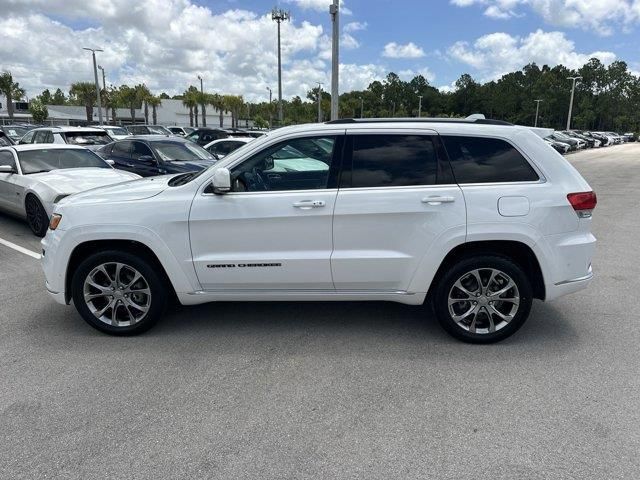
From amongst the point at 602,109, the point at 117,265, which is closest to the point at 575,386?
the point at 117,265

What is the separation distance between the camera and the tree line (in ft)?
272

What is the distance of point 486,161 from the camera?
3.83 m

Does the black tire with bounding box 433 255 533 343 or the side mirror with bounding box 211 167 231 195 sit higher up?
the side mirror with bounding box 211 167 231 195

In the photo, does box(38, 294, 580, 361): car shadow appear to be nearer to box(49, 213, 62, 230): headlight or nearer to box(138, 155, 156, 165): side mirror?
box(49, 213, 62, 230): headlight

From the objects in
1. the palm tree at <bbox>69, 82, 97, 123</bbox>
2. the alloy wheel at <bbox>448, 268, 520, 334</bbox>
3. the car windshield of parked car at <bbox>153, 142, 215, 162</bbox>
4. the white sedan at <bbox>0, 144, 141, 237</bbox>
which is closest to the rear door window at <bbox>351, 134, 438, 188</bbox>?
the alloy wheel at <bbox>448, 268, 520, 334</bbox>

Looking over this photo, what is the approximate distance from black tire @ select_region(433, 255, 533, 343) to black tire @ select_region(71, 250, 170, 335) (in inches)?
90.8

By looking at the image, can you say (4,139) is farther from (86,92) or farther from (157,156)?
(86,92)

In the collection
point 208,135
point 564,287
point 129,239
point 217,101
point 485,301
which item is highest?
point 217,101

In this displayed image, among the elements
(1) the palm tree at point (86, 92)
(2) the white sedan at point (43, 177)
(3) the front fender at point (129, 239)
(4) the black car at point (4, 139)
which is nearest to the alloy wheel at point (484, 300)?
(3) the front fender at point (129, 239)

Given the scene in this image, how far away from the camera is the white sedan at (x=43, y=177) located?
7.40 metres

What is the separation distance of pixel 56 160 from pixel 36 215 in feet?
5.03

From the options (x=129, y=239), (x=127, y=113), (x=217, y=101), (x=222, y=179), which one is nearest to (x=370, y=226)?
(x=222, y=179)

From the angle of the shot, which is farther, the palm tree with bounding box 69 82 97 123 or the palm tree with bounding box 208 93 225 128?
the palm tree with bounding box 208 93 225 128

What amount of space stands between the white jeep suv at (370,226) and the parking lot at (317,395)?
1.37 feet
